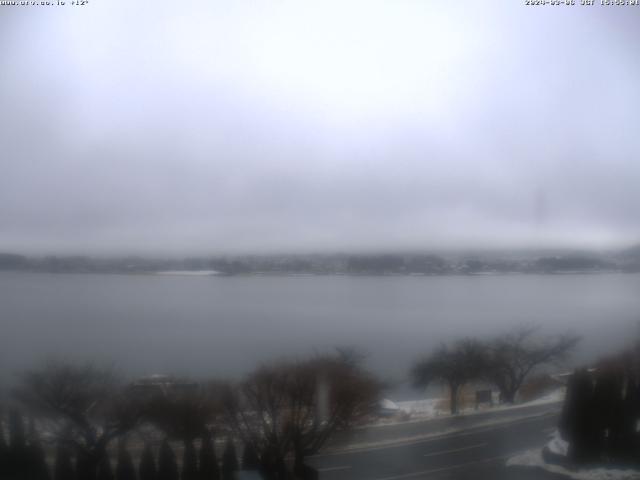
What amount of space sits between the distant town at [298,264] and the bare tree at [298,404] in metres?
0.34

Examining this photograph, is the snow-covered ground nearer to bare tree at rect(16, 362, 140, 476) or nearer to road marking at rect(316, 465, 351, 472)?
road marking at rect(316, 465, 351, 472)

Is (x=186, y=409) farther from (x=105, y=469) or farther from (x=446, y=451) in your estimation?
(x=446, y=451)

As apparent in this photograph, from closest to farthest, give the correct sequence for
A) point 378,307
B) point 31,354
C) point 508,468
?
point 31,354 → point 378,307 → point 508,468

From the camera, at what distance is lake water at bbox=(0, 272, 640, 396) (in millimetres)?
1889

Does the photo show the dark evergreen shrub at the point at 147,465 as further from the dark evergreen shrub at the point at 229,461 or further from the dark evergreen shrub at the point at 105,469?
the dark evergreen shrub at the point at 229,461

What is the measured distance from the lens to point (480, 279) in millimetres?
2080

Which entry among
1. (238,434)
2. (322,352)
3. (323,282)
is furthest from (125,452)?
(323,282)

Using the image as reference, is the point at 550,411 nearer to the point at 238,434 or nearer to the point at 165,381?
the point at 238,434

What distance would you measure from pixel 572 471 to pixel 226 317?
1550 millimetres

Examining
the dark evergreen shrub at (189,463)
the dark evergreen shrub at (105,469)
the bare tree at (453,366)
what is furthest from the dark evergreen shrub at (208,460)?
the bare tree at (453,366)

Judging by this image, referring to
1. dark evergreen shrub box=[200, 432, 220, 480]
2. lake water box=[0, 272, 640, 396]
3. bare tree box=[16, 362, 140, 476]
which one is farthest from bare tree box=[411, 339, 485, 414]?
bare tree box=[16, 362, 140, 476]

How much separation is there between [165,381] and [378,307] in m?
0.81

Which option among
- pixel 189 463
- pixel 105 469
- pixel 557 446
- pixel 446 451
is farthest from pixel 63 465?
pixel 557 446

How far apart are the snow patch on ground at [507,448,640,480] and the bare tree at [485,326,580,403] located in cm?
33
